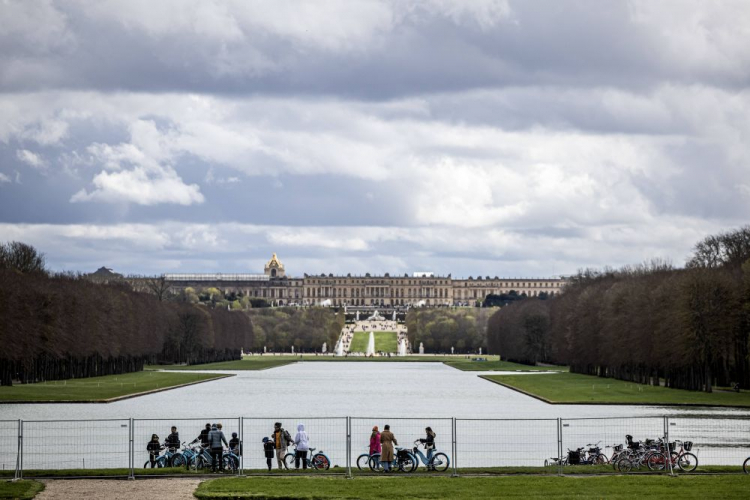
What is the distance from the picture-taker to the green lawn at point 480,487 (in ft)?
86.9

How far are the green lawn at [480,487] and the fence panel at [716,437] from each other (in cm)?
442

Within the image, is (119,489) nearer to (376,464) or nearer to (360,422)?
(376,464)

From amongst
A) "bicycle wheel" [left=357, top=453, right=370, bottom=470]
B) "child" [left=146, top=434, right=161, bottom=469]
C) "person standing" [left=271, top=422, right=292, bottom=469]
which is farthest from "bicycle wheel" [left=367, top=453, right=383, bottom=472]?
"child" [left=146, top=434, right=161, bottom=469]

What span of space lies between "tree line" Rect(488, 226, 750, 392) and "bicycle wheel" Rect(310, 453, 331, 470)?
51797 mm

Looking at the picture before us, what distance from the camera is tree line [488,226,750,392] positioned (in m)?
80.9

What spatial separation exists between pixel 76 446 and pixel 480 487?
53.8 ft

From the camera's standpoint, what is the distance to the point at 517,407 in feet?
207

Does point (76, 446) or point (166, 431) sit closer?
point (76, 446)

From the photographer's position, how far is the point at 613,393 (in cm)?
7812

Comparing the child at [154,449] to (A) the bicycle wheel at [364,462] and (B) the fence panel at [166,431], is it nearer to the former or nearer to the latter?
(B) the fence panel at [166,431]

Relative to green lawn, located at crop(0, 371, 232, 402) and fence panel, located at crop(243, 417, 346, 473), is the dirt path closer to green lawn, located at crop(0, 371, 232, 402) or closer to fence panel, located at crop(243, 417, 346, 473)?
fence panel, located at crop(243, 417, 346, 473)

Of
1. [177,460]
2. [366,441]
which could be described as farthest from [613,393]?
[177,460]

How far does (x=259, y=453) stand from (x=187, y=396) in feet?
113

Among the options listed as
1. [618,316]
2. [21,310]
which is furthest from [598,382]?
[21,310]
